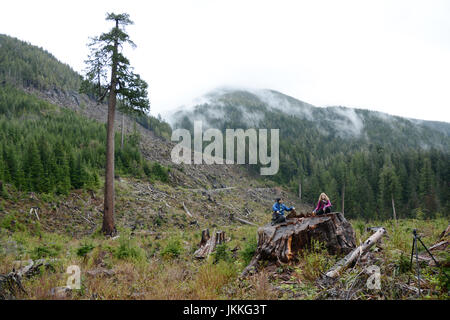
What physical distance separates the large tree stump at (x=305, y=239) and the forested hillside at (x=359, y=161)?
2515 centimetres

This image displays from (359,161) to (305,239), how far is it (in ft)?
242

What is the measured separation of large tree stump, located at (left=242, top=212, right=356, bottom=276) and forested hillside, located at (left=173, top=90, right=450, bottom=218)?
25154mm

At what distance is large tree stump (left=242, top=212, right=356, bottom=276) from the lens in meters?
5.75

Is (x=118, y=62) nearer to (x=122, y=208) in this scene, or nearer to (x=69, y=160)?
(x=122, y=208)

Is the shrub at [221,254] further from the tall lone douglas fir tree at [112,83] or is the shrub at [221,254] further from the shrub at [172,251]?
the tall lone douglas fir tree at [112,83]

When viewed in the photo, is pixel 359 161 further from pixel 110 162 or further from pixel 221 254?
pixel 221 254

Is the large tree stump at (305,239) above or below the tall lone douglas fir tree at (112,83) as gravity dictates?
below

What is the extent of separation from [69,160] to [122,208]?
9812mm

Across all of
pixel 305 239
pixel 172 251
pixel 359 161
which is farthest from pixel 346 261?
pixel 359 161

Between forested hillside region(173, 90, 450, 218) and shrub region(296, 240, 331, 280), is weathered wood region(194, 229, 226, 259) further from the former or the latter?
forested hillside region(173, 90, 450, 218)

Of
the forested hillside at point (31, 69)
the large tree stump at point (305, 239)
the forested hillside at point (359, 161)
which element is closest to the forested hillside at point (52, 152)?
the forested hillside at point (31, 69)

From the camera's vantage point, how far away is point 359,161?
226ft

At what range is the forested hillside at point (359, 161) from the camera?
155ft
